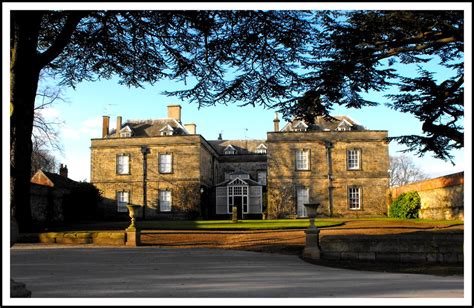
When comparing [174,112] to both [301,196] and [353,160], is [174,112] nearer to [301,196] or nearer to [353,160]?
[301,196]

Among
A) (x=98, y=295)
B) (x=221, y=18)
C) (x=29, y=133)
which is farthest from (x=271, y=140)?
(x=98, y=295)

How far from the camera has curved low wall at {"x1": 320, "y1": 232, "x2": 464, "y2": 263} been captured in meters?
10.1

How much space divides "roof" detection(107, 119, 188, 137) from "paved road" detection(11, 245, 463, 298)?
2666cm

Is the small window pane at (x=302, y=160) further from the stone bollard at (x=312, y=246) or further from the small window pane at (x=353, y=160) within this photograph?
the stone bollard at (x=312, y=246)

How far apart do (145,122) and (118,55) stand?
89.6 ft

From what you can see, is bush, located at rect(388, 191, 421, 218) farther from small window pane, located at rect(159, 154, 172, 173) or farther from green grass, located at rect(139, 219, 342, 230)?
small window pane, located at rect(159, 154, 172, 173)

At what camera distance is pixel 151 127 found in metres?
37.0

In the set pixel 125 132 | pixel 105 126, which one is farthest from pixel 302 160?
pixel 105 126

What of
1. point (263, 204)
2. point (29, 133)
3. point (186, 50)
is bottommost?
point (263, 204)

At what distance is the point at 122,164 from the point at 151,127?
13.2 feet

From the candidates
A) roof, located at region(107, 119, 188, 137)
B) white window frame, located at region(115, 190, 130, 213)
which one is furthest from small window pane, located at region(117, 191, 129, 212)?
roof, located at region(107, 119, 188, 137)

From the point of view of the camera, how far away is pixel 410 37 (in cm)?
923

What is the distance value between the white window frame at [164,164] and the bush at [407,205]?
15854 mm

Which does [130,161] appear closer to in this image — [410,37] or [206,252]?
[206,252]
